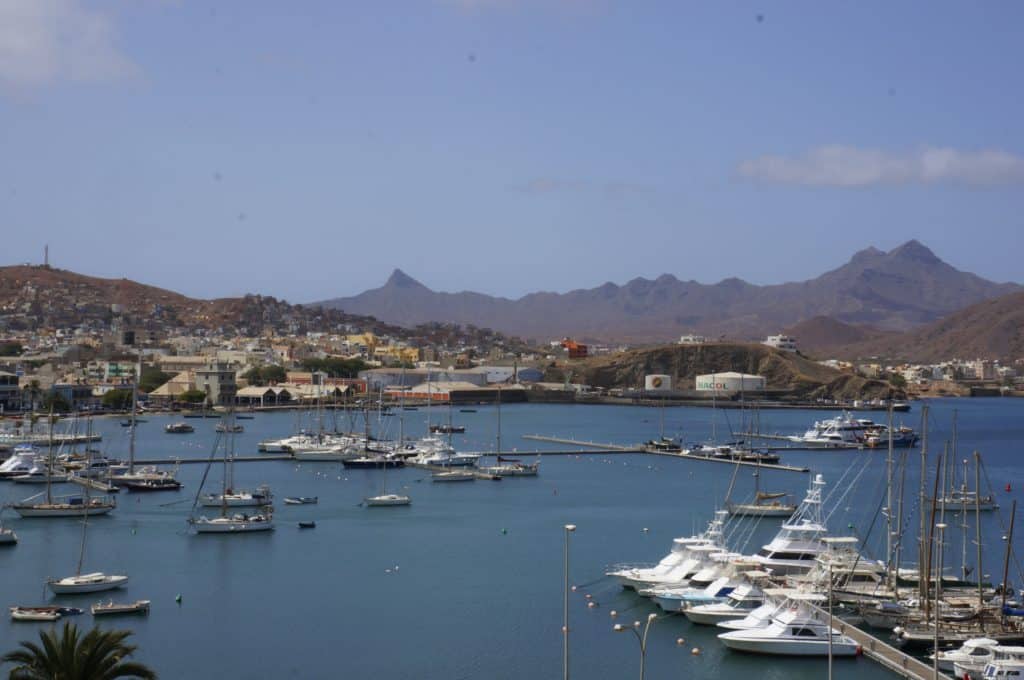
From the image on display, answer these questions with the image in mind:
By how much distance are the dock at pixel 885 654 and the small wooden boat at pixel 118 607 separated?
32.6 ft

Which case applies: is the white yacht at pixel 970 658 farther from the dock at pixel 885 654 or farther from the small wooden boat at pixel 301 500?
the small wooden boat at pixel 301 500

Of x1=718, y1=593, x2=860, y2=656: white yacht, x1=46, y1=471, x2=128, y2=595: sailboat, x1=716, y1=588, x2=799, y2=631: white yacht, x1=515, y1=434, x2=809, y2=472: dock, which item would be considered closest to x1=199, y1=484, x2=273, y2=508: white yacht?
x1=46, y1=471, x2=128, y2=595: sailboat

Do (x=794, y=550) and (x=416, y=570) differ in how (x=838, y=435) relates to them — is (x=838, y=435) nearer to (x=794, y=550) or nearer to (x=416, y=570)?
(x=416, y=570)

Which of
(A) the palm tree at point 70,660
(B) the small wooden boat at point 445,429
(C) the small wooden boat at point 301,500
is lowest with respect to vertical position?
(C) the small wooden boat at point 301,500

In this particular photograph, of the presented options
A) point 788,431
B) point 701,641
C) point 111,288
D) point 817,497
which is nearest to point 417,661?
point 701,641

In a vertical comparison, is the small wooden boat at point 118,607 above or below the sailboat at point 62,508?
below

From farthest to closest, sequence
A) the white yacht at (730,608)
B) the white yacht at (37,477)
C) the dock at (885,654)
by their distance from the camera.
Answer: the white yacht at (37,477) < the white yacht at (730,608) < the dock at (885,654)

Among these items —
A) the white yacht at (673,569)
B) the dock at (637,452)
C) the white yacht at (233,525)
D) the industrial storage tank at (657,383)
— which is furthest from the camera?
the industrial storage tank at (657,383)

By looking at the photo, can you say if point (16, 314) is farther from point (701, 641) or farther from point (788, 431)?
point (701, 641)

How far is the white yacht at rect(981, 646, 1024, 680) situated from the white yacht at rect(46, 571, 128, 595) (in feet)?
43.9

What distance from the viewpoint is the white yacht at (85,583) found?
21.0m

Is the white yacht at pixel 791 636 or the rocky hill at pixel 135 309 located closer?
the white yacht at pixel 791 636

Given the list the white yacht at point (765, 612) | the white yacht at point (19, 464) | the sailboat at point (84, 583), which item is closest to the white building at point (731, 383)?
the white yacht at point (19, 464)

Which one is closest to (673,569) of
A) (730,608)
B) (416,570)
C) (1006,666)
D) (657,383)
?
(730,608)
